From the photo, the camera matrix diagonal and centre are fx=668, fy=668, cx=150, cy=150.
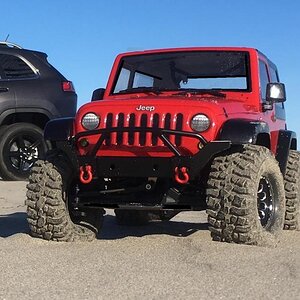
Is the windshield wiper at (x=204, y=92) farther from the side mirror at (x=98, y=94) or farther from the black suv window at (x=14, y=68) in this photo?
the black suv window at (x=14, y=68)

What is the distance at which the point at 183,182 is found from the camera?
5.22m

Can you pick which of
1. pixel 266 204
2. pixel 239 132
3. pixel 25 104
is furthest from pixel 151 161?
pixel 25 104

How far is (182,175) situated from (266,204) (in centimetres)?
101

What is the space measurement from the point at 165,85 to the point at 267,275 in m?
2.88

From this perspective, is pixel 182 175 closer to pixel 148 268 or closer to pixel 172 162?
pixel 172 162

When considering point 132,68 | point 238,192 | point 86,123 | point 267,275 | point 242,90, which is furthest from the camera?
point 132,68

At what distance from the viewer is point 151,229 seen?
6.67m

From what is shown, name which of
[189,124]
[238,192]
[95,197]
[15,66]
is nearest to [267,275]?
[238,192]

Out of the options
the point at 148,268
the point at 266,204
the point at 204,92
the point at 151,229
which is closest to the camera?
the point at 148,268

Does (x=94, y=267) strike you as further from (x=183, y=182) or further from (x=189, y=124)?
(x=189, y=124)

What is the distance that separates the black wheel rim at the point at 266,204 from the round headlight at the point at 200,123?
81 cm

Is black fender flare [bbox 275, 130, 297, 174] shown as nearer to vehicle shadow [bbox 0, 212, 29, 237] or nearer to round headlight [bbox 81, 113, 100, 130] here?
round headlight [bbox 81, 113, 100, 130]

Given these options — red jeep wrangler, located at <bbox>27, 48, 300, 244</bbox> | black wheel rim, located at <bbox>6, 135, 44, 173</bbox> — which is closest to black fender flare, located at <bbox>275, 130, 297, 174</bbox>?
red jeep wrangler, located at <bbox>27, 48, 300, 244</bbox>

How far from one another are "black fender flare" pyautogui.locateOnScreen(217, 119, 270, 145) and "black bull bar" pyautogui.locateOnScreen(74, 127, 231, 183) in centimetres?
10
